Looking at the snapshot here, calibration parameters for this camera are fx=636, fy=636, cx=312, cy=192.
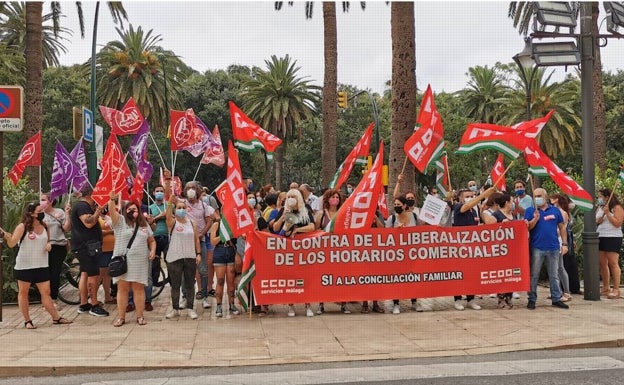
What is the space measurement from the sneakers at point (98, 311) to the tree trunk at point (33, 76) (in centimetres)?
848

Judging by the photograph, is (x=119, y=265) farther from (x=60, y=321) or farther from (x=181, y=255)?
(x=60, y=321)

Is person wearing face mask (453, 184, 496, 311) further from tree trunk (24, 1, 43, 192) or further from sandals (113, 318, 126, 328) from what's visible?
tree trunk (24, 1, 43, 192)

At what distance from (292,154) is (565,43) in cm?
3968

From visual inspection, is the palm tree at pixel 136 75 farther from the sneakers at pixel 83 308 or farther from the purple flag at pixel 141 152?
the sneakers at pixel 83 308

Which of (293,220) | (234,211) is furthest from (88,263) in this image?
(293,220)

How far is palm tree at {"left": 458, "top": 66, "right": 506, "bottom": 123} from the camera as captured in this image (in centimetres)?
4309

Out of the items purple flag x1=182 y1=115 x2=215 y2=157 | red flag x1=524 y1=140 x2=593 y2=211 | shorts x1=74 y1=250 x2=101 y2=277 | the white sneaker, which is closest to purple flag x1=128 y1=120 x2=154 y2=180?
purple flag x1=182 y1=115 x2=215 y2=157

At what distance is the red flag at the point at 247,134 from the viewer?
35.0 ft

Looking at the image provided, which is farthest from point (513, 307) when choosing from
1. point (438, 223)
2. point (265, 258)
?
point (265, 258)

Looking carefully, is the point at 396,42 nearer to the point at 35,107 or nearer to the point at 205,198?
the point at 205,198

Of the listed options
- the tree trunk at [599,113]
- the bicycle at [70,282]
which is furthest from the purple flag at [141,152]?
the tree trunk at [599,113]

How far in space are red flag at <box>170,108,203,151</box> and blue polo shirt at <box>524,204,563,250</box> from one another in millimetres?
7019

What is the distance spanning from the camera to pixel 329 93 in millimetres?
19688

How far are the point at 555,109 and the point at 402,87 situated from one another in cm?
2813
